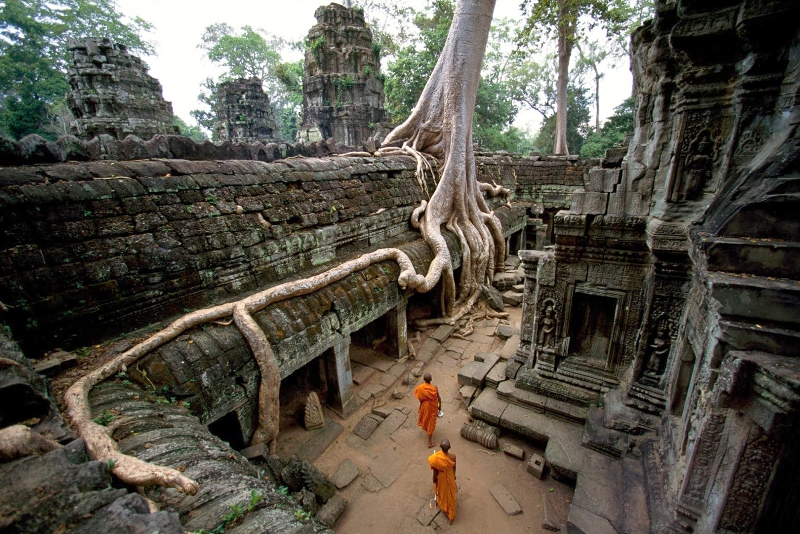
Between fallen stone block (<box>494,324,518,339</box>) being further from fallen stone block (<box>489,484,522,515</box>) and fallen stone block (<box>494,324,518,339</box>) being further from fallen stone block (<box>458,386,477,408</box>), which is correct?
fallen stone block (<box>489,484,522,515</box>)

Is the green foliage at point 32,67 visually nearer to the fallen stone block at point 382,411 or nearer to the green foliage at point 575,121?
the fallen stone block at point 382,411

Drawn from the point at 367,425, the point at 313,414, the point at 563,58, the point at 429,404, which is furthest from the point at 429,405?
the point at 563,58

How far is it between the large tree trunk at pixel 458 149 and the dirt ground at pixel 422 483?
3.34 metres

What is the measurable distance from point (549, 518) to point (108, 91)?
57.9 ft

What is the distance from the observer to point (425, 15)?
2239 cm

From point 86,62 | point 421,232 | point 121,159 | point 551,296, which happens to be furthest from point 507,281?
point 86,62

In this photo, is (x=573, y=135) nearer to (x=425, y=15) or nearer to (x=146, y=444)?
(x=425, y=15)

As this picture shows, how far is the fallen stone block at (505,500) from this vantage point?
402 cm

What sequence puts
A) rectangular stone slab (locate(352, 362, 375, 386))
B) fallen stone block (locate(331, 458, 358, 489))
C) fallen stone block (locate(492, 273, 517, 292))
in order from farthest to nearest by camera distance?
1. fallen stone block (locate(492, 273, 517, 292))
2. rectangular stone slab (locate(352, 362, 375, 386))
3. fallen stone block (locate(331, 458, 358, 489))

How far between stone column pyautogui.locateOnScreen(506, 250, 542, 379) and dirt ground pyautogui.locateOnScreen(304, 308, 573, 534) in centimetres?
112

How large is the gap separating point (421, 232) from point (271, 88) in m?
35.7

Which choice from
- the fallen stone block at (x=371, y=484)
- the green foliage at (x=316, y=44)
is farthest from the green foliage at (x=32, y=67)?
the fallen stone block at (x=371, y=484)

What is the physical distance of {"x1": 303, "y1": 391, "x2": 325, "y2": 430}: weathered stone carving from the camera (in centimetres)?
506

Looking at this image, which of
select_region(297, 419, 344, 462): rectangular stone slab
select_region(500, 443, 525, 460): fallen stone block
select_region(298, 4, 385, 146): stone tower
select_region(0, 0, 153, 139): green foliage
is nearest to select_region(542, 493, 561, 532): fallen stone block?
select_region(500, 443, 525, 460): fallen stone block
